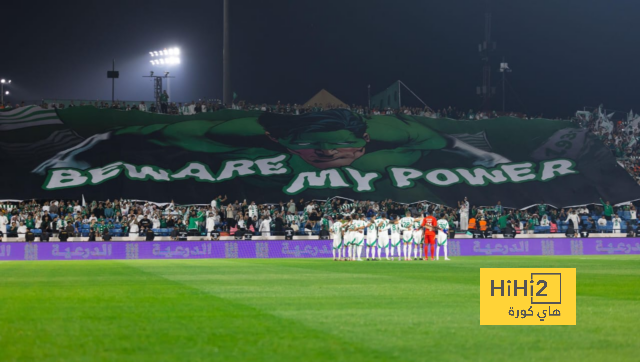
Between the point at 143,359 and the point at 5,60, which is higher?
the point at 5,60

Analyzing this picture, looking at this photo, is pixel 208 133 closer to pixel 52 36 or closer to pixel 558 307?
pixel 52 36

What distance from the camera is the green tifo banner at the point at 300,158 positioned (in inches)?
2030

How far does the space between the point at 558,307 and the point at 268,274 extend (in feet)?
47.7

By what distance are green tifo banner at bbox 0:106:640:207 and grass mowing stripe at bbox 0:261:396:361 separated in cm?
3491

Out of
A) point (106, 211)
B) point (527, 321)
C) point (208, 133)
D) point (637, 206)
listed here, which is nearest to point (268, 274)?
point (527, 321)

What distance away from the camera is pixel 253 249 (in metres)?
40.0

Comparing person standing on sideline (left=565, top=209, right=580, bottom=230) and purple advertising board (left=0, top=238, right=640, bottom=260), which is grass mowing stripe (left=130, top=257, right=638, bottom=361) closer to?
purple advertising board (left=0, top=238, right=640, bottom=260)

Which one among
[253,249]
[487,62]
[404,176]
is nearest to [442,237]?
[253,249]

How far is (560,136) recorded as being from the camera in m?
59.4

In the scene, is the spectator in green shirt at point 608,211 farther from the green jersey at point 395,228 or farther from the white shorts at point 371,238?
the white shorts at point 371,238

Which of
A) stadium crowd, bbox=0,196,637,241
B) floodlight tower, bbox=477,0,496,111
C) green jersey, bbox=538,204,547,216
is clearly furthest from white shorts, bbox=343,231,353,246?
floodlight tower, bbox=477,0,496,111

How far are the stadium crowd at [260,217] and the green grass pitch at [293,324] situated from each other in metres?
24.5

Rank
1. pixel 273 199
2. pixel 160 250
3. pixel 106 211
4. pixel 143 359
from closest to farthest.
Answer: pixel 143 359, pixel 160 250, pixel 106 211, pixel 273 199

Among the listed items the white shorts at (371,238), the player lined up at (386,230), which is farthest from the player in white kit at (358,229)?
the white shorts at (371,238)
